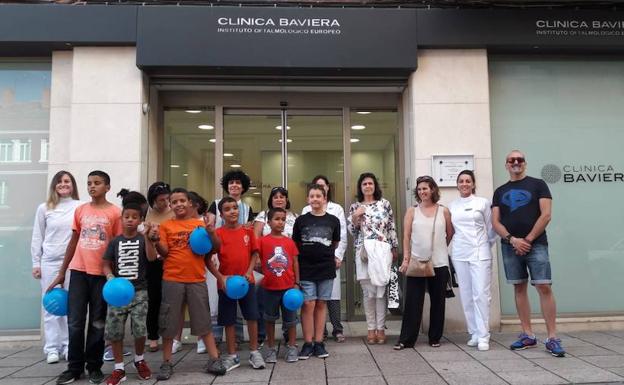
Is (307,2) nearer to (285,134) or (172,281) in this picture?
(285,134)

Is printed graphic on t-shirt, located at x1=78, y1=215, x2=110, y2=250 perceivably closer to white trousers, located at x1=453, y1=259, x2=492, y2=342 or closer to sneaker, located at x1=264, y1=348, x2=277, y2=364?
sneaker, located at x1=264, y1=348, x2=277, y2=364

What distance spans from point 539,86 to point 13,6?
7.28m

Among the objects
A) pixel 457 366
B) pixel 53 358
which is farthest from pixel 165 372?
pixel 457 366

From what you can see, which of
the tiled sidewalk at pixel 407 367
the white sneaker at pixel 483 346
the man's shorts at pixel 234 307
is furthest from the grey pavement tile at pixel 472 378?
the man's shorts at pixel 234 307

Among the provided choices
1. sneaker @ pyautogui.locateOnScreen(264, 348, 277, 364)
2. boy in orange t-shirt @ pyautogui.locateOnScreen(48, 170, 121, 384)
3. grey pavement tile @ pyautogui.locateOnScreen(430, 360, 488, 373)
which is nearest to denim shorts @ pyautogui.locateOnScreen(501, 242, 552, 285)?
grey pavement tile @ pyautogui.locateOnScreen(430, 360, 488, 373)

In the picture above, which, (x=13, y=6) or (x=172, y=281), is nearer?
(x=172, y=281)

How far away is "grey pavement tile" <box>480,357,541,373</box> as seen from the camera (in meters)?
4.62

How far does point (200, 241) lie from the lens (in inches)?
174

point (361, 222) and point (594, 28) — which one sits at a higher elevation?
point (594, 28)

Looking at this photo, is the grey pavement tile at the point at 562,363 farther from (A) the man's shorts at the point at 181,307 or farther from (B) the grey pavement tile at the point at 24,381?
(B) the grey pavement tile at the point at 24,381

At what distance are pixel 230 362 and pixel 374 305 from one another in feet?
6.14

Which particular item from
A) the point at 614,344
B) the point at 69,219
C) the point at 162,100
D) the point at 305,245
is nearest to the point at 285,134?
the point at 162,100

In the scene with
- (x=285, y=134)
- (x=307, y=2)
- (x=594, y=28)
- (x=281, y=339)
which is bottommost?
(x=281, y=339)

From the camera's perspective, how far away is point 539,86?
7109 mm
